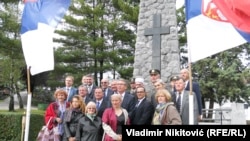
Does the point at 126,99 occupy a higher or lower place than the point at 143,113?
higher

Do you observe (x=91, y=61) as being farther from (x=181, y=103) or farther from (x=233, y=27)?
(x=233, y=27)

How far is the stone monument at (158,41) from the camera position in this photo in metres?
9.03

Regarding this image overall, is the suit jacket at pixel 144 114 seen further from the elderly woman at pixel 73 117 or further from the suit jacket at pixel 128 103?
the elderly woman at pixel 73 117

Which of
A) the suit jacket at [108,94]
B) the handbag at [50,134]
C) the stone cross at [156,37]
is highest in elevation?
the stone cross at [156,37]

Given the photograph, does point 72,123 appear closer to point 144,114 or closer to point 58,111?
point 58,111

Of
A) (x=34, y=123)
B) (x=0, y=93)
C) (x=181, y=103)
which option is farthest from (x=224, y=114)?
(x=0, y=93)

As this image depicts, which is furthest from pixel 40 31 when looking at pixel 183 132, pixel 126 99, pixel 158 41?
pixel 158 41

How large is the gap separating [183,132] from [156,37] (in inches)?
230

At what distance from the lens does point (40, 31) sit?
5828mm

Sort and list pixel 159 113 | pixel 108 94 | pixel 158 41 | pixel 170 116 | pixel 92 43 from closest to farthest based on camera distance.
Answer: pixel 170 116 < pixel 159 113 < pixel 108 94 < pixel 158 41 < pixel 92 43

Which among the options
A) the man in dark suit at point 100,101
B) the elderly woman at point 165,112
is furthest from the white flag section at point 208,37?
the man in dark suit at point 100,101

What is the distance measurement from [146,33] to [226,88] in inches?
433

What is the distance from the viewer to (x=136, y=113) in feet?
19.1

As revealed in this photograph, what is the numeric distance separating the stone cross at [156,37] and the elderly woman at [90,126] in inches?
148
